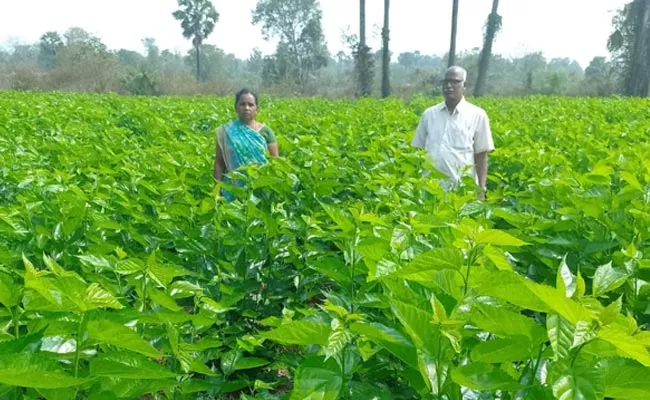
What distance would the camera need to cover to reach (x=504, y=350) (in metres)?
1.15

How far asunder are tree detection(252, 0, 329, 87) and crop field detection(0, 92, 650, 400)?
170ft

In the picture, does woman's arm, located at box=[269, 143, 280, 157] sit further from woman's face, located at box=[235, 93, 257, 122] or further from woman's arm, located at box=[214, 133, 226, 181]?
woman's arm, located at box=[214, 133, 226, 181]

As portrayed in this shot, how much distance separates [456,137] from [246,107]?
171cm

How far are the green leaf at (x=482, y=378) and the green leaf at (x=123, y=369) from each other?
1.72ft

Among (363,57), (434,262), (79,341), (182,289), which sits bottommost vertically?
(363,57)

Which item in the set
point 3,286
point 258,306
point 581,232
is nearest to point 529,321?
point 3,286

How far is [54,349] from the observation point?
1.22 metres

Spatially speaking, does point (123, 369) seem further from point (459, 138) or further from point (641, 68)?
→ point (641, 68)

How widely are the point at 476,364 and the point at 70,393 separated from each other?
31.3 inches

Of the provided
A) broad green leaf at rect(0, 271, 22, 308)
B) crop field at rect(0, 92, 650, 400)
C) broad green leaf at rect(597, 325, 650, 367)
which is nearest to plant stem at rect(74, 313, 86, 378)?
crop field at rect(0, 92, 650, 400)

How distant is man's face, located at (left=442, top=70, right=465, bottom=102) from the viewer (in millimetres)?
4734

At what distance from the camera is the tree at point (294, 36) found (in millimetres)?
57431

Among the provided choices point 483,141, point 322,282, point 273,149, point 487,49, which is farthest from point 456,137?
→ point 487,49

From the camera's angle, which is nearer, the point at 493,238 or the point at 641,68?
the point at 493,238
